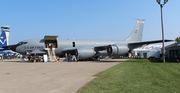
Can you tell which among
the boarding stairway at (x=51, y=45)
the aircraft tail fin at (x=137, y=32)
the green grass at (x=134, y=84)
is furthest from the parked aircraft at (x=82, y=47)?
the green grass at (x=134, y=84)

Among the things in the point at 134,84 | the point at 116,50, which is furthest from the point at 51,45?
the point at 134,84

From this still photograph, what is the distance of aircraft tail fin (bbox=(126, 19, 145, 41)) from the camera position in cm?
4519

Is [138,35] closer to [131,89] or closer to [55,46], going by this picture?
[55,46]

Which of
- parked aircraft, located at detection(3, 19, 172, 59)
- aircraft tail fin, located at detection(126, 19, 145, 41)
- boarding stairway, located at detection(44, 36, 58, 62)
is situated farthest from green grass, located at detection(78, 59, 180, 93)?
aircraft tail fin, located at detection(126, 19, 145, 41)

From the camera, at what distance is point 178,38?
4619 inches

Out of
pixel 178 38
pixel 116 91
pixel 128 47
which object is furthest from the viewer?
pixel 178 38

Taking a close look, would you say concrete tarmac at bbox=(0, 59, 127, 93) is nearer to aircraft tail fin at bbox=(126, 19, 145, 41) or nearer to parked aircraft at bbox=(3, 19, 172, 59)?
parked aircraft at bbox=(3, 19, 172, 59)

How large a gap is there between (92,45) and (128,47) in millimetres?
6243

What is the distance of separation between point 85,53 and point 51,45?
585 cm

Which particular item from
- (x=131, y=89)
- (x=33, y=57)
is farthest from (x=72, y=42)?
(x=131, y=89)

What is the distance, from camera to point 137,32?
150 feet

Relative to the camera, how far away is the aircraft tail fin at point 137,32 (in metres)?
45.2

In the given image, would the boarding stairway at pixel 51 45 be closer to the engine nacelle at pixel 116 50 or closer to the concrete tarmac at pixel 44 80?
the engine nacelle at pixel 116 50

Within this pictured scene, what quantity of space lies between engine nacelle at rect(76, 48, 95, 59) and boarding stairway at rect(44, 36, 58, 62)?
4.10 meters
